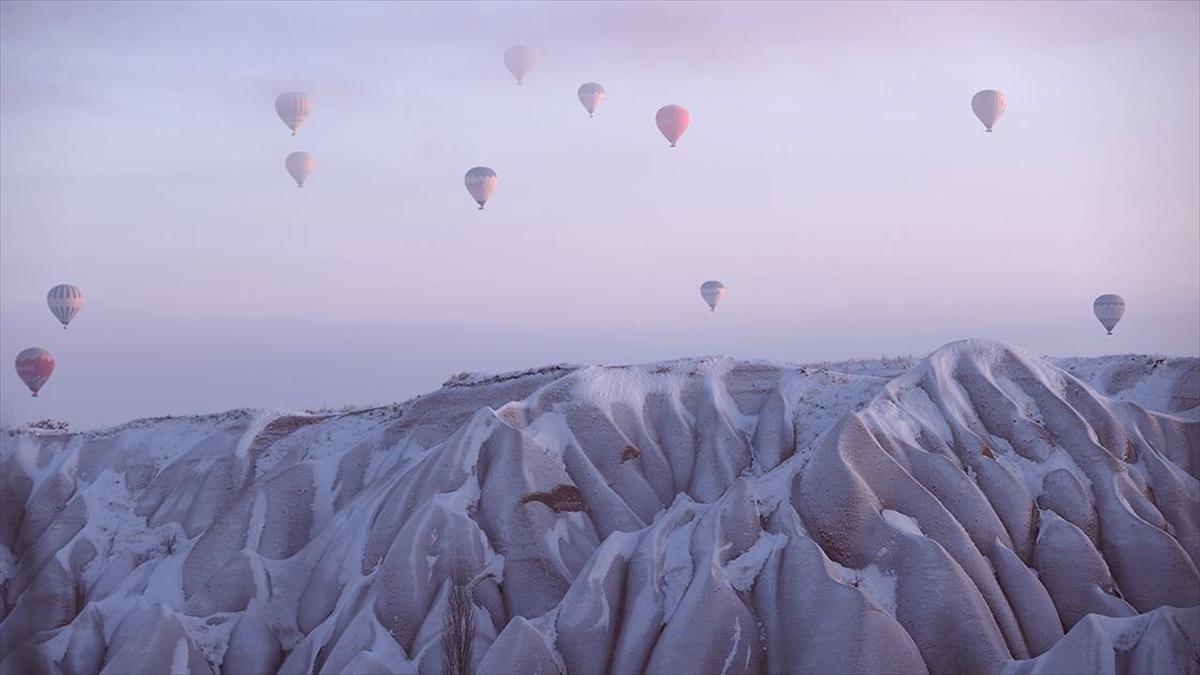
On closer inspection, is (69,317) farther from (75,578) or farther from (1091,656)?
(1091,656)

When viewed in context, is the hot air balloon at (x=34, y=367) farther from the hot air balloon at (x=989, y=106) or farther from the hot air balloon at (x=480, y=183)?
the hot air balloon at (x=989, y=106)

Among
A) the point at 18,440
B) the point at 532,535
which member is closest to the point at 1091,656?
the point at 532,535

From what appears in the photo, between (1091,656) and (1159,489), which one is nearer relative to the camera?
(1091,656)

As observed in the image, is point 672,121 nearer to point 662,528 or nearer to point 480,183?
point 480,183

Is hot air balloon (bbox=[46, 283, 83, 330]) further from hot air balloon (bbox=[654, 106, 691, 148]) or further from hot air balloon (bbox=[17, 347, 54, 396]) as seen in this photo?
hot air balloon (bbox=[654, 106, 691, 148])

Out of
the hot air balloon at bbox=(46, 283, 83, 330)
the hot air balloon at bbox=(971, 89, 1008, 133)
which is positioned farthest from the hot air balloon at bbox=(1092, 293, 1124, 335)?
the hot air balloon at bbox=(46, 283, 83, 330)

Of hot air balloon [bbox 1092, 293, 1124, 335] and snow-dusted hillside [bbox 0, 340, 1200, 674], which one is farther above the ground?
hot air balloon [bbox 1092, 293, 1124, 335]
